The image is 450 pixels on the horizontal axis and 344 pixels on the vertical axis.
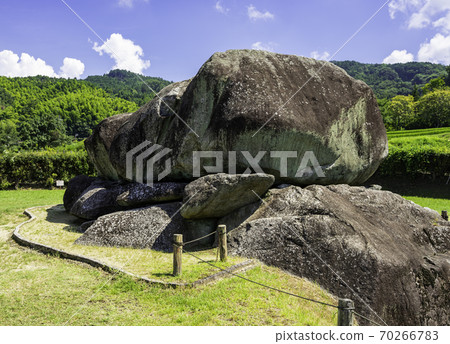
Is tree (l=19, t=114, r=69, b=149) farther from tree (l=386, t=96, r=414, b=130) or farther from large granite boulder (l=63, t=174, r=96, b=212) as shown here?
tree (l=386, t=96, r=414, b=130)

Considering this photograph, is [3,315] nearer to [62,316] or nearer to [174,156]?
[62,316]

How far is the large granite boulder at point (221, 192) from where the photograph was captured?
12008 millimetres

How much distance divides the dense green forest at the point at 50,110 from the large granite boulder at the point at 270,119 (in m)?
57.7

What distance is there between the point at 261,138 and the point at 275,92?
80.6 inches

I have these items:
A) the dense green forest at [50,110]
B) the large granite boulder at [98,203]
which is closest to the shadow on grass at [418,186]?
the large granite boulder at [98,203]

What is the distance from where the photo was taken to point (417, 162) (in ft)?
93.9

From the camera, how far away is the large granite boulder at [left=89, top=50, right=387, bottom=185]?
43.5ft

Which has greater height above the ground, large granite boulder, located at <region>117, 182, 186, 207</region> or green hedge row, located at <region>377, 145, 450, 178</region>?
green hedge row, located at <region>377, 145, 450, 178</region>

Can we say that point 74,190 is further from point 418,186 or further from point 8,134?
point 8,134

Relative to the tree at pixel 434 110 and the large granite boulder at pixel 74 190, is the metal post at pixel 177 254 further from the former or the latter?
the tree at pixel 434 110

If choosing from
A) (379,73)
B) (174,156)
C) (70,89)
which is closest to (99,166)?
(174,156)

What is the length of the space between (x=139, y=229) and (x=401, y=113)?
6279 centimetres

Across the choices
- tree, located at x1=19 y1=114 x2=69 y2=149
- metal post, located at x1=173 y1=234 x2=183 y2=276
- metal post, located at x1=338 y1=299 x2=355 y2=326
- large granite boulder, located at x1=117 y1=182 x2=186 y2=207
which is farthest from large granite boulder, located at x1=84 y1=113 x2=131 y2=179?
tree, located at x1=19 y1=114 x2=69 y2=149

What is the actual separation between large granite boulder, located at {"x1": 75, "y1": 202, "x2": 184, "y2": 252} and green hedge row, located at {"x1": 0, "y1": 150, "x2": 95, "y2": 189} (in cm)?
2280
